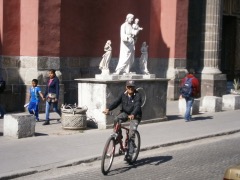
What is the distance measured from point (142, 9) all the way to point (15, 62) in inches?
316

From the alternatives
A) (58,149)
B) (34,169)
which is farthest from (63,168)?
(58,149)

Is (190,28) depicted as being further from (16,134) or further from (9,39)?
(16,134)

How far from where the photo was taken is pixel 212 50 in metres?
25.6

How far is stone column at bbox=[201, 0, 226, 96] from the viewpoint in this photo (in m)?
25.3

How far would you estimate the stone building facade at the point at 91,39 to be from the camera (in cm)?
1734

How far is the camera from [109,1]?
833 inches

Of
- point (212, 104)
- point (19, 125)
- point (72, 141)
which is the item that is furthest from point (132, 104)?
point (212, 104)

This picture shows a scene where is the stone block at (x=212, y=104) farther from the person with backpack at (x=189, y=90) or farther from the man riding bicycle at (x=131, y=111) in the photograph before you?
the man riding bicycle at (x=131, y=111)

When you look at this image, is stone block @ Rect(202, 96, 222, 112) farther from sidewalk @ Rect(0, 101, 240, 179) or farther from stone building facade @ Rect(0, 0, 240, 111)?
stone building facade @ Rect(0, 0, 240, 111)

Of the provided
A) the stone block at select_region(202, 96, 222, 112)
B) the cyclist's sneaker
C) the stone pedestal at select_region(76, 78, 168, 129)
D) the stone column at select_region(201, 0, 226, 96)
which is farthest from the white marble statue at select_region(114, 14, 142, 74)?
the stone column at select_region(201, 0, 226, 96)

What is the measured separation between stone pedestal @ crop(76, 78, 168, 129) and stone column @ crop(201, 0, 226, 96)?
10302 millimetres

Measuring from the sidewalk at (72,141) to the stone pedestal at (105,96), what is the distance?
397 millimetres

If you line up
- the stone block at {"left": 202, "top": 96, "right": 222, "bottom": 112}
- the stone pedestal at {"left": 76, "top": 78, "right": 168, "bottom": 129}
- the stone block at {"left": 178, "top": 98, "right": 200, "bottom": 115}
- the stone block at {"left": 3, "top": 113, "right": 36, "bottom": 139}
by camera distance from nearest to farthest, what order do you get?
the stone block at {"left": 3, "top": 113, "right": 36, "bottom": 139} < the stone pedestal at {"left": 76, "top": 78, "right": 168, "bottom": 129} < the stone block at {"left": 178, "top": 98, "right": 200, "bottom": 115} < the stone block at {"left": 202, "top": 96, "right": 222, "bottom": 112}

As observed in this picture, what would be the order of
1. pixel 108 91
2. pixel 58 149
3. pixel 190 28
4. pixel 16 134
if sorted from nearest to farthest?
pixel 58 149 < pixel 16 134 < pixel 108 91 < pixel 190 28
